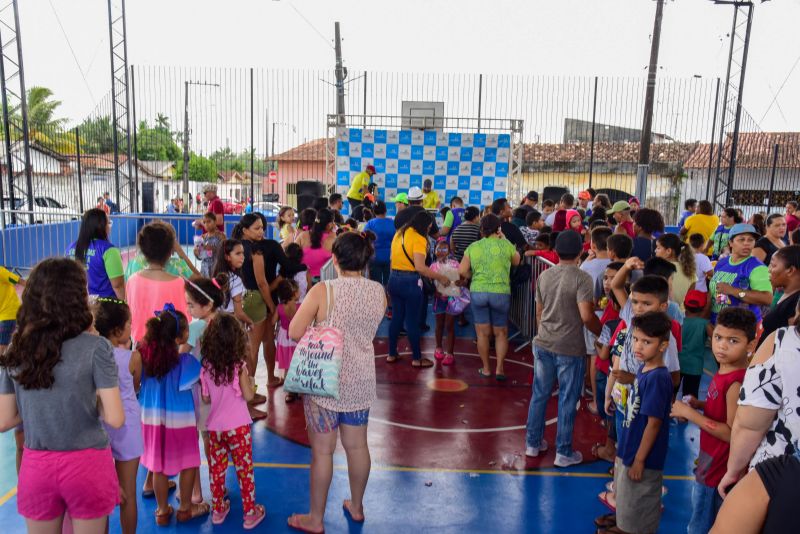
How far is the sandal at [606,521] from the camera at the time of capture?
3592mm

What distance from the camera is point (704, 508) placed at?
298cm

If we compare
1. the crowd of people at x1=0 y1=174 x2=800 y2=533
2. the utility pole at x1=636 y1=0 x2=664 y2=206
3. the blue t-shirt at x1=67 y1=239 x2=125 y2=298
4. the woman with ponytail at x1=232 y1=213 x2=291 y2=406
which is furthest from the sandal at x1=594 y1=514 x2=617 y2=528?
the utility pole at x1=636 y1=0 x2=664 y2=206

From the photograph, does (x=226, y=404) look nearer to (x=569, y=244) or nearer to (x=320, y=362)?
(x=320, y=362)

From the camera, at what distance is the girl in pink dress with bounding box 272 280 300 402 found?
5504 millimetres

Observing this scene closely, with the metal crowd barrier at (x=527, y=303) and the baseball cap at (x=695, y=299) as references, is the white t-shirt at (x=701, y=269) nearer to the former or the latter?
the baseball cap at (x=695, y=299)

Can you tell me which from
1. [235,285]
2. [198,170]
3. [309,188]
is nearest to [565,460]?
[235,285]

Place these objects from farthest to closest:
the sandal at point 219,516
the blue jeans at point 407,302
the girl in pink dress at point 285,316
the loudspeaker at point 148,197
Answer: the loudspeaker at point 148,197 → the blue jeans at point 407,302 → the girl in pink dress at point 285,316 → the sandal at point 219,516

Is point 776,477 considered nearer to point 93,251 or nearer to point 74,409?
point 74,409

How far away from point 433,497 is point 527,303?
4.11m

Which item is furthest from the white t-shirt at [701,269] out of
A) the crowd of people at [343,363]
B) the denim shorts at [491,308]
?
the denim shorts at [491,308]

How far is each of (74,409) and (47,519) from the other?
497 millimetres

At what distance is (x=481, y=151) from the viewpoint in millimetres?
14883

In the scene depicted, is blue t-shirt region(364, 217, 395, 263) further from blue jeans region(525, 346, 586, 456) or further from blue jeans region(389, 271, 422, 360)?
blue jeans region(525, 346, 586, 456)

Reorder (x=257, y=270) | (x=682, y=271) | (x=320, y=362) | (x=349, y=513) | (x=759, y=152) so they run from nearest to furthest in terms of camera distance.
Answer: (x=320, y=362) < (x=349, y=513) < (x=682, y=271) < (x=257, y=270) < (x=759, y=152)
